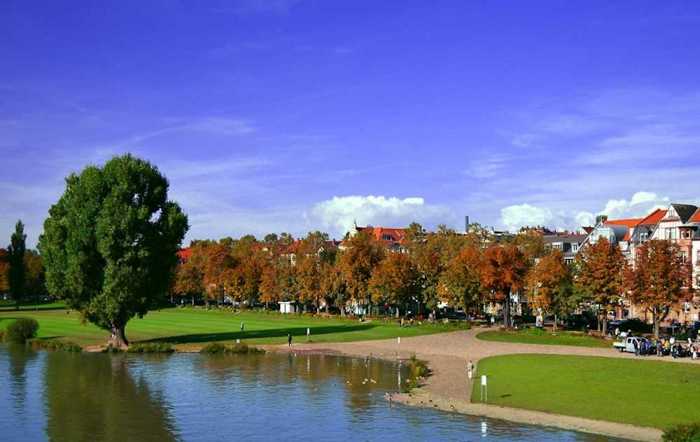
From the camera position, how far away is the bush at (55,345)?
90.1 m

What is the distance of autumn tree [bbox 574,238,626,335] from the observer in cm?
10169

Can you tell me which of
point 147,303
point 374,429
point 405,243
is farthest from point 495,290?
point 374,429

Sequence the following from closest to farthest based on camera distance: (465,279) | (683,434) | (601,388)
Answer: (683,434) < (601,388) < (465,279)

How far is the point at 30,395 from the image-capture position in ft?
192

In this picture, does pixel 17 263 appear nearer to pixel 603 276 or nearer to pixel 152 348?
pixel 152 348

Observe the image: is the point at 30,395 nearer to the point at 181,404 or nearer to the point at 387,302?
the point at 181,404

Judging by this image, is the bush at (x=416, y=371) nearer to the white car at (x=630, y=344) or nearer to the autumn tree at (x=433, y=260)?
the white car at (x=630, y=344)

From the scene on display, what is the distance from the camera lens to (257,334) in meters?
108

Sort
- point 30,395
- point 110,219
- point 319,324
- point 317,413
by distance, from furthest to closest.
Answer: point 319,324, point 110,219, point 30,395, point 317,413

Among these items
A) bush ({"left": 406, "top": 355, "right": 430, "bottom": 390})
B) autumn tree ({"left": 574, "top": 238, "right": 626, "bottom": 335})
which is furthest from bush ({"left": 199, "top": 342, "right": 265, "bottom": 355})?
autumn tree ({"left": 574, "top": 238, "right": 626, "bottom": 335})

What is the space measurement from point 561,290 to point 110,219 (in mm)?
62129

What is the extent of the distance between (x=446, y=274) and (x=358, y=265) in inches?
893

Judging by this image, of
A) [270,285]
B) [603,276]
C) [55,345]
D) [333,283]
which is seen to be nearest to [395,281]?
[333,283]

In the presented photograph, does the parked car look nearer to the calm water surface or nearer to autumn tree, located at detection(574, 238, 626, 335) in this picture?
autumn tree, located at detection(574, 238, 626, 335)
